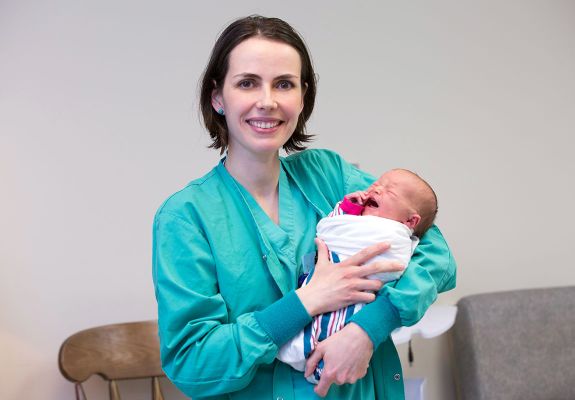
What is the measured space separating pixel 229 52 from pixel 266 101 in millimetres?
152

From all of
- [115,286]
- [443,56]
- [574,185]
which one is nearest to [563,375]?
[574,185]

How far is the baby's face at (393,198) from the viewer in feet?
4.38

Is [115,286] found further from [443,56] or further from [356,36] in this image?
[443,56]

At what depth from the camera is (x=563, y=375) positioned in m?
2.63

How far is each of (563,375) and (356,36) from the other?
1708 millimetres

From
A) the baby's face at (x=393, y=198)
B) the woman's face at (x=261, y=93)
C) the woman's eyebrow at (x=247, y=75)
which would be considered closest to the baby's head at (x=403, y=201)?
the baby's face at (x=393, y=198)

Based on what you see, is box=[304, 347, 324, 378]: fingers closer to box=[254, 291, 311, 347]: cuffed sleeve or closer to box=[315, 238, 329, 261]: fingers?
box=[254, 291, 311, 347]: cuffed sleeve

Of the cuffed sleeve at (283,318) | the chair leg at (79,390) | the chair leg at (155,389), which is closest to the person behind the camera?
the cuffed sleeve at (283,318)

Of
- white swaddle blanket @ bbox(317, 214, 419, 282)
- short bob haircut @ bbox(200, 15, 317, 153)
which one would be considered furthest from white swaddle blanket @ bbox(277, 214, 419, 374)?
short bob haircut @ bbox(200, 15, 317, 153)

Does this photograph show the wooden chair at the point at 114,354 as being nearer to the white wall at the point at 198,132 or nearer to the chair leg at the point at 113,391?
the chair leg at the point at 113,391

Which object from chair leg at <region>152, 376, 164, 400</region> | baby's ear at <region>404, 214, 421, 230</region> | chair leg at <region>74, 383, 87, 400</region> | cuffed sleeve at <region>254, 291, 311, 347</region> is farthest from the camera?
chair leg at <region>152, 376, 164, 400</region>

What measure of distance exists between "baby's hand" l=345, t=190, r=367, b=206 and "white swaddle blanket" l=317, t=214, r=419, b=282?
69 millimetres

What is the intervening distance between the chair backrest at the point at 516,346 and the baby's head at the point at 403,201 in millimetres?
1415

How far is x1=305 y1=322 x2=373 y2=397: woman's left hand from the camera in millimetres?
1152
